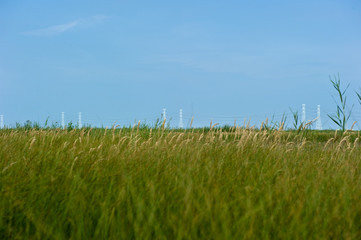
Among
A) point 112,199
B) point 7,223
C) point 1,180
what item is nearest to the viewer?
point 7,223

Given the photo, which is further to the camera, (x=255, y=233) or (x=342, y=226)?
(x=342, y=226)

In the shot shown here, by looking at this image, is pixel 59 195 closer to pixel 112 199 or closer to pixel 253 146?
pixel 112 199

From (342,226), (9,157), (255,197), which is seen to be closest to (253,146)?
(255,197)

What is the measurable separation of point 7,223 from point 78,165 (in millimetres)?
843

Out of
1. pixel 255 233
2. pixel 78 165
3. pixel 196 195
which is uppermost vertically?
pixel 78 165

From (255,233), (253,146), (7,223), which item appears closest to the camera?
(255,233)

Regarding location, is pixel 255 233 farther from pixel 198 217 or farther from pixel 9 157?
pixel 9 157

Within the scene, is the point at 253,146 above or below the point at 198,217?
above

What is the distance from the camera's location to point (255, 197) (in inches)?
92.0

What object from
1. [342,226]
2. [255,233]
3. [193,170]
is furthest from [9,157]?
[342,226]

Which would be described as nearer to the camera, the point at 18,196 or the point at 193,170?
the point at 18,196

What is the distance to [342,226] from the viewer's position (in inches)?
79.4

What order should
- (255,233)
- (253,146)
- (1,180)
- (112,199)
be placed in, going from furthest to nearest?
(253,146)
(1,180)
(112,199)
(255,233)

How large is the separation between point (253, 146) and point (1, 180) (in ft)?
8.95
